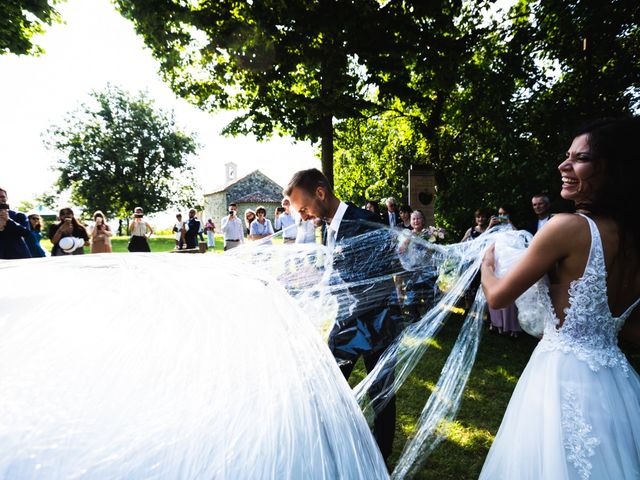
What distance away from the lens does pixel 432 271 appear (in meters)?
2.24

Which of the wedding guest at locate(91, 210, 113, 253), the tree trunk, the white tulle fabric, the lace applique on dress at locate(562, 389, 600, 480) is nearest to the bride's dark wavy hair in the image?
the lace applique on dress at locate(562, 389, 600, 480)

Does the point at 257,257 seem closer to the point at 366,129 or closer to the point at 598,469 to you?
the point at 598,469

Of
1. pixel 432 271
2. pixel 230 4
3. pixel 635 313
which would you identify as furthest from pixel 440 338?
pixel 230 4

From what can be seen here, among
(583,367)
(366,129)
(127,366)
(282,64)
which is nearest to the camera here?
(127,366)

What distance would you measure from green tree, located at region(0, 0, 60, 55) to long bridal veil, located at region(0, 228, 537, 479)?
7.93 metres

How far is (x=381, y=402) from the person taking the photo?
80.1 inches

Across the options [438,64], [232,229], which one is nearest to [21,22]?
[232,229]

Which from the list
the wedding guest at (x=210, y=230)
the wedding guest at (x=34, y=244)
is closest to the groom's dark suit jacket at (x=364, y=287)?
the wedding guest at (x=34, y=244)

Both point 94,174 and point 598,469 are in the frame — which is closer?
point 598,469

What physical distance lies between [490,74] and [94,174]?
136ft

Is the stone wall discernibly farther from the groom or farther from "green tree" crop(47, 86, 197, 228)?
the groom

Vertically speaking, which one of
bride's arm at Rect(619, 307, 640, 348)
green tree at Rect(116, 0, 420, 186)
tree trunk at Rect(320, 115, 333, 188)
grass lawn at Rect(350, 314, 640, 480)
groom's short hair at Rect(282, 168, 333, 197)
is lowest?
grass lawn at Rect(350, 314, 640, 480)

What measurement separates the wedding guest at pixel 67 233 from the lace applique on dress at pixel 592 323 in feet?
25.7

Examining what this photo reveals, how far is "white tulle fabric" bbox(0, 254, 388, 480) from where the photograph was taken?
0.92 meters
